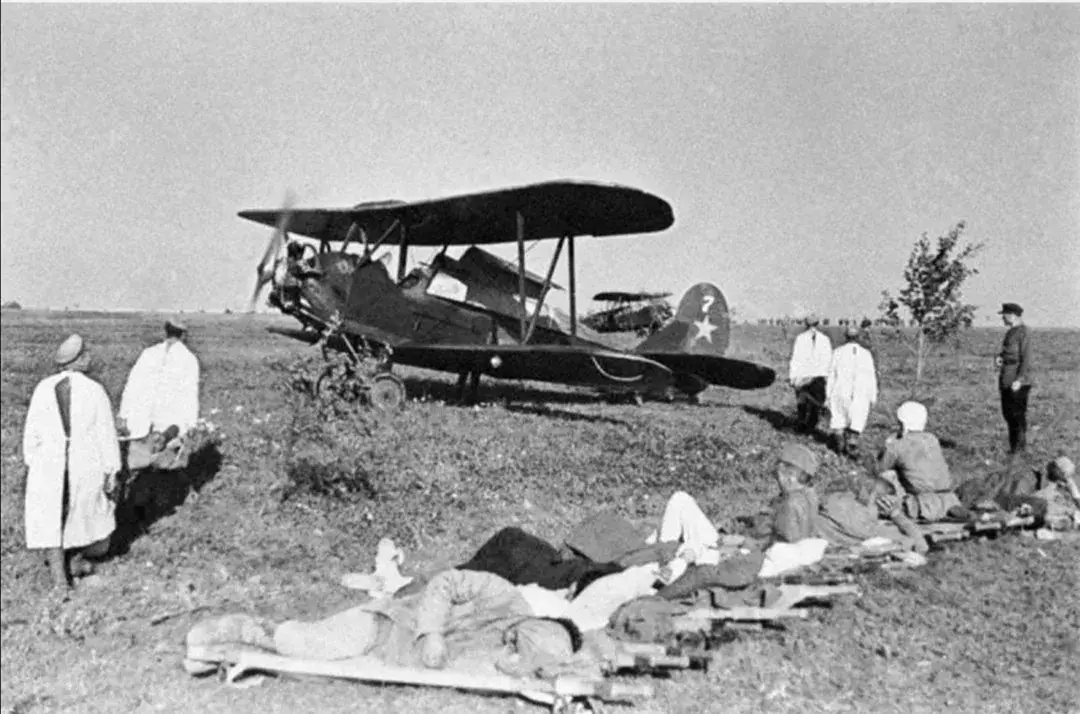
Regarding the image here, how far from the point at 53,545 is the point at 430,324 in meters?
6.18

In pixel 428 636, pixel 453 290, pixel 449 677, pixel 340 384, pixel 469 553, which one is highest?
pixel 453 290

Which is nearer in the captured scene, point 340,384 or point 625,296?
point 340,384

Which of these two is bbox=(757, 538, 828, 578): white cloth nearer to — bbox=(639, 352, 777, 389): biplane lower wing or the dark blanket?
the dark blanket

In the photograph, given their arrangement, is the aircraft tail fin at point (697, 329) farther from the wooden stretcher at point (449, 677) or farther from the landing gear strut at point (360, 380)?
the wooden stretcher at point (449, 677)

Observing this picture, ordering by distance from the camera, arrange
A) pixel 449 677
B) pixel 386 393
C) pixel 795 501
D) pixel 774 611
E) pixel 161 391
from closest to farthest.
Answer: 1. pixel 449 677
2. pixel 774 611
3. pixel 795 501
4. pixel 161 391
5. pixel 386 393

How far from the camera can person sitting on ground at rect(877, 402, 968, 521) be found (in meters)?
6.59

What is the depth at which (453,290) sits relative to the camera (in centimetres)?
1110

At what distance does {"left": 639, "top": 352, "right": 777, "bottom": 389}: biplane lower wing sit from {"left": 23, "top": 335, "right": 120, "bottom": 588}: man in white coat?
831 centimetres

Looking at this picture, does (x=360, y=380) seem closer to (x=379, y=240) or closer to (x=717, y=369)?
(x=379, y=240)

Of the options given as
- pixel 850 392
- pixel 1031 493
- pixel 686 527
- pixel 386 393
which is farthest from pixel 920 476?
pixel 386 393

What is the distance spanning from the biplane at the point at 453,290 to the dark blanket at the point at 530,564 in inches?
172

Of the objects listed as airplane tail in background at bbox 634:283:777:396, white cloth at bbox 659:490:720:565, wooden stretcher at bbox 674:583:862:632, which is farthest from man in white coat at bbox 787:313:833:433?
wooden stretcher at bbox 674:583:862:632

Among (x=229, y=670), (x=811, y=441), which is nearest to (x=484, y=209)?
(x=811, y=441)

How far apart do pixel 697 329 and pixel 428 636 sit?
9.56 metres
